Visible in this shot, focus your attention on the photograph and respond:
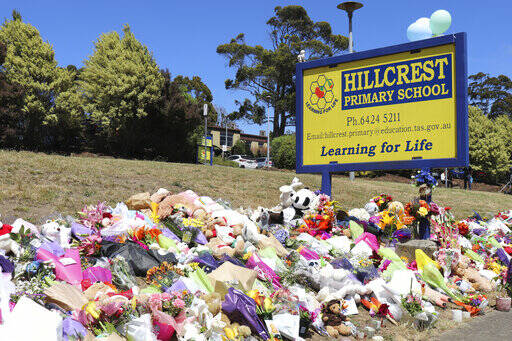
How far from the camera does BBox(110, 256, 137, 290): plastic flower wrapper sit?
364 cm

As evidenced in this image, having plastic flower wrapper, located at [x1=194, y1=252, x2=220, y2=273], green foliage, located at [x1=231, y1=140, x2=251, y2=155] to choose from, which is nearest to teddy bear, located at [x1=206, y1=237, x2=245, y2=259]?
plastic flower wrapper, located at [x1=194, y1=252, x2=220, y2=273]

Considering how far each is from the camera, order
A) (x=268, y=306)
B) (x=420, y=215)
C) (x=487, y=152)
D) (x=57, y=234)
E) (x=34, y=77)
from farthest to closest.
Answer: (x=487, y=152) → (x=34, y=77) → (x=420, y=215) → (x=57, y=234) → (x=268, y=306)

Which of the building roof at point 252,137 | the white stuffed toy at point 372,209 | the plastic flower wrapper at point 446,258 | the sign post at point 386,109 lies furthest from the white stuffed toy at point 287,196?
the building roof at point 252,137

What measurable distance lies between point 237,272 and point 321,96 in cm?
416

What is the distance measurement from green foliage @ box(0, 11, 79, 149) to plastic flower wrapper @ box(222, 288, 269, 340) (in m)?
22.2

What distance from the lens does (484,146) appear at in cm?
3153

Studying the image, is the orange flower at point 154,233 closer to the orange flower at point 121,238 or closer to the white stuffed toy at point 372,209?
the orange flower at point 121,238

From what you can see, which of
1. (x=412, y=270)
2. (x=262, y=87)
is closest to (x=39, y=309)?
(x=412, y=270)

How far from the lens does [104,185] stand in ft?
24.2

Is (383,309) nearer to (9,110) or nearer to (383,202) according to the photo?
(383,202)

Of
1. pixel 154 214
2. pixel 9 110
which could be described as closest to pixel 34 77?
pixel 9 110

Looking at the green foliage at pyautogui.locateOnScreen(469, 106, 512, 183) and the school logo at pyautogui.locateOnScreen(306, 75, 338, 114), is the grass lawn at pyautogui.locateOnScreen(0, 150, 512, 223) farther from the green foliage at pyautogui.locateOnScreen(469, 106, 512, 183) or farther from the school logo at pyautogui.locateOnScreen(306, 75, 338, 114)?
the green foliage at pyautogui.locateOnScreen(469, 106, 512, 183)

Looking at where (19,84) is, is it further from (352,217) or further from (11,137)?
(352,217)

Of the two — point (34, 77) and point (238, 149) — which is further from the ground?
point (34, 77)
